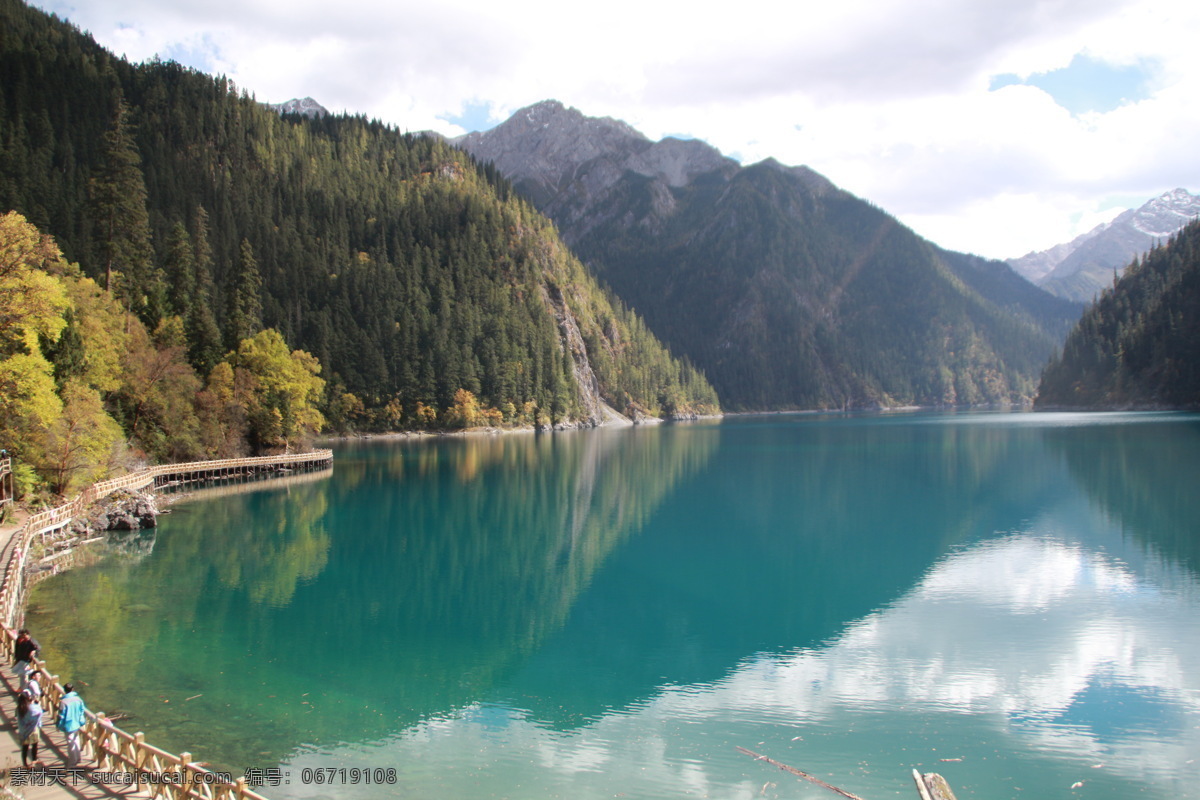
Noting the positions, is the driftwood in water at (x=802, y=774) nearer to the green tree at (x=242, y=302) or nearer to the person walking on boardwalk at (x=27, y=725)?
the person walking on boardwalk at (x=27, y=725)

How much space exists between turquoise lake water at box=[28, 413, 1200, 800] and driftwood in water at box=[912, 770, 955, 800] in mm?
4733

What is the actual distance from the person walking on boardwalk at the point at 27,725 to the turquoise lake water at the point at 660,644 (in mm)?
4343

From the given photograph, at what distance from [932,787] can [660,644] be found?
16.0 meters

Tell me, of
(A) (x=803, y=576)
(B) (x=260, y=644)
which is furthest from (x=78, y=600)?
(A) (x=803, y=576)

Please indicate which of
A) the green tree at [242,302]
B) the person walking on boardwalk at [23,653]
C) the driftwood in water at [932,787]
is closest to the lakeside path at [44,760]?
the person walking on boardwalk at [23,653]

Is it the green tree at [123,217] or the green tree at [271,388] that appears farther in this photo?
the green tree at [271,388]

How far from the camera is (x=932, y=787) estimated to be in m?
12.2

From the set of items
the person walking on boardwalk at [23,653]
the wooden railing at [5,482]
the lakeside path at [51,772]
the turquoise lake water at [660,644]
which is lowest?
A: the turquoise lake water at [660,644]

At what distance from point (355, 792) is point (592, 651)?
11.4 meters

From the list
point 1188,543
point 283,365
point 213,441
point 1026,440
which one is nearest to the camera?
point 1188,543

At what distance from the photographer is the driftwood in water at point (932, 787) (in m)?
12.0

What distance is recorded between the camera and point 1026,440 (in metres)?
112

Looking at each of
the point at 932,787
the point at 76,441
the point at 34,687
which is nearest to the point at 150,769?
the point at 34,687

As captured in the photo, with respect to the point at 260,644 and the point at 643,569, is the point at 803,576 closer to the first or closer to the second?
the point at 643,569
